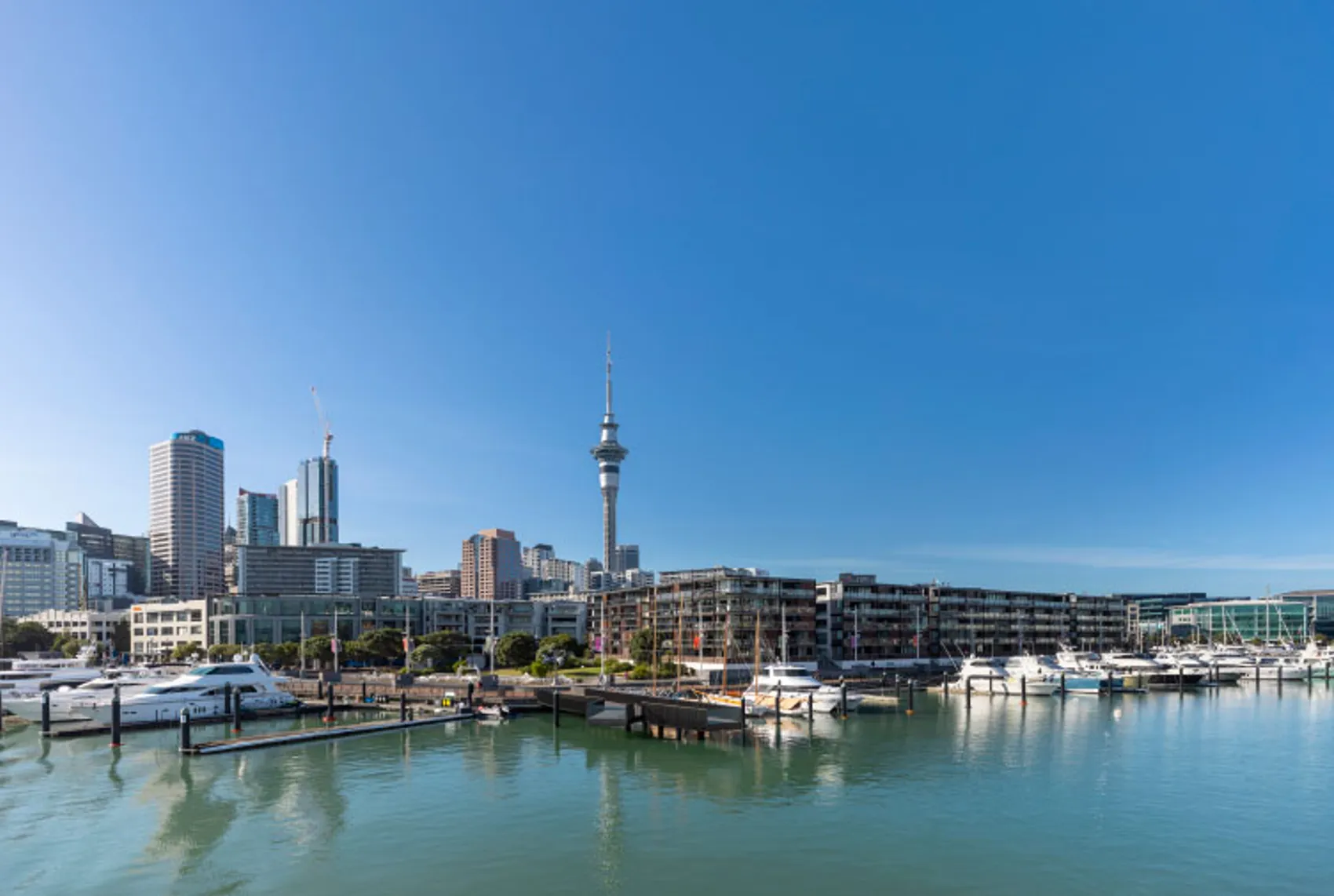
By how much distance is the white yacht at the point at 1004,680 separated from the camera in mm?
98562

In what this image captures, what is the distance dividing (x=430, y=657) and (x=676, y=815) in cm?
8448

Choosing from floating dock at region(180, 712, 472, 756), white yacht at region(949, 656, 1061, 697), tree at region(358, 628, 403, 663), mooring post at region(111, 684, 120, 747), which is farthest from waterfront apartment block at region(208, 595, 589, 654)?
mooring post at region(111, 684, 120, 747)

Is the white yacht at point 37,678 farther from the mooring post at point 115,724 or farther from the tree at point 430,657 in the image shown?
the mooring post at point 115,724

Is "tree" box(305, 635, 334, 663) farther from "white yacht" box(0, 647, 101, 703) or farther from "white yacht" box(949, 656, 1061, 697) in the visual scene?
"white yacht" box(949, 656, 1061, 697)

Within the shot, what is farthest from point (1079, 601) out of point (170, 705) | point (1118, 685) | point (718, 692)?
point (170, 705)

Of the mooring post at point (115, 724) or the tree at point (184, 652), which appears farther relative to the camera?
the tree at point (184, 652)

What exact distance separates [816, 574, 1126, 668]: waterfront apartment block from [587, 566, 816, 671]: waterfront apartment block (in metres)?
8.01

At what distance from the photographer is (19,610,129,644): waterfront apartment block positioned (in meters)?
182

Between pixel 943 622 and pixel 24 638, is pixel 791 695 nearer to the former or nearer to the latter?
A: pixel 943 622

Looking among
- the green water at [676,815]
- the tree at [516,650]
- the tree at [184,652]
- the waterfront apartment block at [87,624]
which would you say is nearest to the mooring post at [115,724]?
the green water at [676,815]

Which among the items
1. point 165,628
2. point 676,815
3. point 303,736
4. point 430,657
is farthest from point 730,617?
point 165,628

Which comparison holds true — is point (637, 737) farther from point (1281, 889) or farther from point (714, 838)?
point (1281, 889)

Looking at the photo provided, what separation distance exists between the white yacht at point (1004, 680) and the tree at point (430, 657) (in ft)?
227

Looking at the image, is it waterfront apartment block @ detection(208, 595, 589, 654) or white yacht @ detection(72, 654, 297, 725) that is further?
waterfront apartment block @ detection(208, 595, 589, 654)
